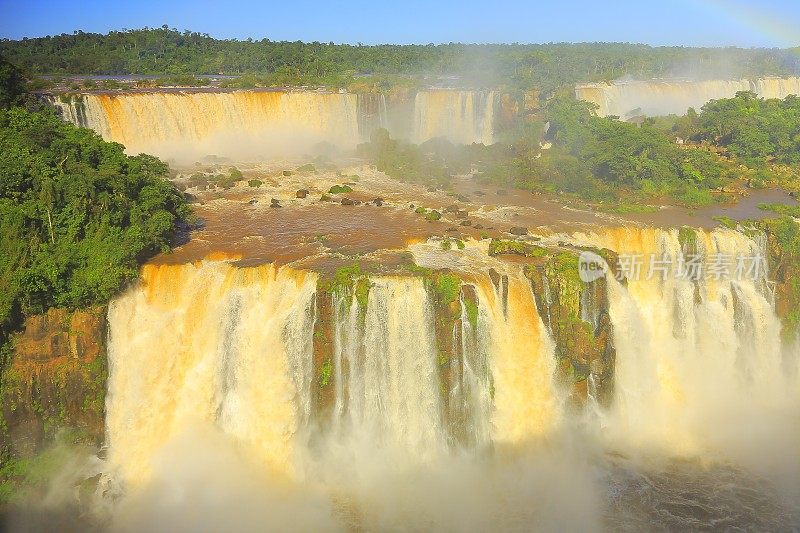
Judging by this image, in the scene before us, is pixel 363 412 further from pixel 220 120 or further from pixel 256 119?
pixel 256 119

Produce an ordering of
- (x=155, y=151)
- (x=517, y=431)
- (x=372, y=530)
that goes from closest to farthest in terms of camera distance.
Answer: (x=372, y=530)
(x=517, y=431)
(x=155, y=151)

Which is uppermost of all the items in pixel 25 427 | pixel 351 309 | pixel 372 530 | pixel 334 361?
pixel 351 309

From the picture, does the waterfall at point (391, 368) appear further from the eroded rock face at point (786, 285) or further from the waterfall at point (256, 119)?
the waterfall at point (256, 119)

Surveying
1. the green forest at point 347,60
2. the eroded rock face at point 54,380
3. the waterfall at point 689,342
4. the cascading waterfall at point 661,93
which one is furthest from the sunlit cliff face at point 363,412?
the cascading waterfall at point 661,93

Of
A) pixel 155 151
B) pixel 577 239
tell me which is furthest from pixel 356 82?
pixel 577 239

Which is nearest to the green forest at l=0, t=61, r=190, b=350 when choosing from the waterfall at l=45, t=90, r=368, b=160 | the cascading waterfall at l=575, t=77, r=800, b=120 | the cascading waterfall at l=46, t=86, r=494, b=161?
the waterfall at l=45, t=90, r=368, b=160

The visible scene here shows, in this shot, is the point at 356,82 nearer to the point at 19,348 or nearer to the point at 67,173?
the point at 67,173
